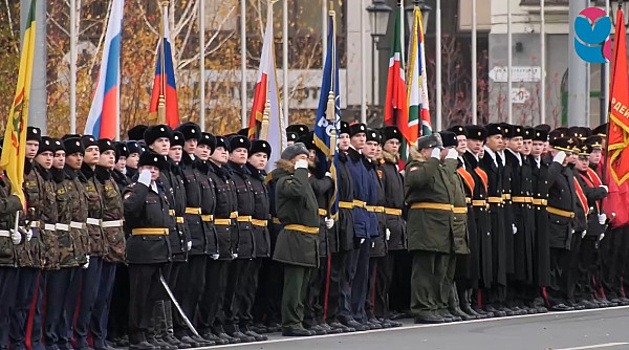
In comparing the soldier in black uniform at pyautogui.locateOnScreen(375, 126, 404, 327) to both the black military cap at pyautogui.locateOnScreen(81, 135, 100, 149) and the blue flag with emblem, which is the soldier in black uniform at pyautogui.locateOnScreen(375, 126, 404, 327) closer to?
the blue flag with emblem

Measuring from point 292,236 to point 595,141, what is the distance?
18.2ft

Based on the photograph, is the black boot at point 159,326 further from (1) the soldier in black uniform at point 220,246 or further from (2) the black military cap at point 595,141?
(2) the black military cap at point 595,141

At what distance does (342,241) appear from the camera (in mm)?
16828

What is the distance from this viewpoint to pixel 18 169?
13484 millimetres

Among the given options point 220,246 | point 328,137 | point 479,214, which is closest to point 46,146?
point 220,246

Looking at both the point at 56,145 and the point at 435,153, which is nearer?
the point at 56,145

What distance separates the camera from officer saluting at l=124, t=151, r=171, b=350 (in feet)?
48.6

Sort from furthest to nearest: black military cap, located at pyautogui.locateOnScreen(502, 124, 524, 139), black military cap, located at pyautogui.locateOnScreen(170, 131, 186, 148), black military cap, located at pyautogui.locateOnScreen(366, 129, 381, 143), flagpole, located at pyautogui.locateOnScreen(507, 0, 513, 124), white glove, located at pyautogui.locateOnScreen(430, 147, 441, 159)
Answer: flagpole, located at pyautogui.locateOnScreen(507, 0, 513, 124), black military cap, located at pyautogui.locateOnScreen(502, 124, 524, 139), white glove, located at pyautogui.locateOnScreen(430, 147, 441, 159), black military cap, located at pyautogui.locateOnScreen(366, 129, 381, 143), black military cap, located at pyautogui.locateOnScreen(170, 131, 186, 148)

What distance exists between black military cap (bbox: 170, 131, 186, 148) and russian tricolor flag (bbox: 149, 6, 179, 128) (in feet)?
6.19

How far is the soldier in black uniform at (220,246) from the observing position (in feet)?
51.4

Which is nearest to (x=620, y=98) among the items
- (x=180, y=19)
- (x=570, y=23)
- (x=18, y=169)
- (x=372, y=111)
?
(x=570, y=23)

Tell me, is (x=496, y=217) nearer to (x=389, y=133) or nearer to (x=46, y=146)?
(x=389, y=133)

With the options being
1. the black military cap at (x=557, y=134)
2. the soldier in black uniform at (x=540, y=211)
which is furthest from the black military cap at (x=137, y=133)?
the black military cap at (x=557, y=134)

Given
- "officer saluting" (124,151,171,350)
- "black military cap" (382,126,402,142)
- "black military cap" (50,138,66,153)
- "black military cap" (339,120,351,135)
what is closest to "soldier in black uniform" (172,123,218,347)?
"officer saluting" (124,151,171,350)
